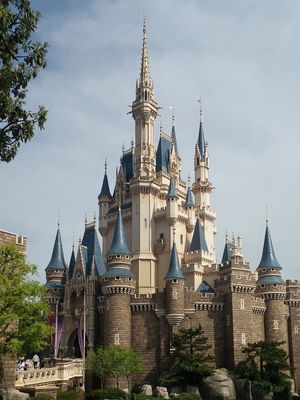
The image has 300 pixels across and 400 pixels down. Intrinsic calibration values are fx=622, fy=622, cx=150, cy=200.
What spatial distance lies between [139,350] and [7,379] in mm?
24894

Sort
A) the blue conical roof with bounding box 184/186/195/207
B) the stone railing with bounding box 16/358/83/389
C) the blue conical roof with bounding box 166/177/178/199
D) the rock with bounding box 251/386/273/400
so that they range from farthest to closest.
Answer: the blue conical roof with bounding box 184/186/195/207, the blue conical roof with bounding box 166/177/178/199, the rock with bounding box 251/386/273/400, the stone railing with bounding box 16/358/83/389

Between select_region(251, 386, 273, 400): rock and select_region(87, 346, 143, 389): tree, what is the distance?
866cm

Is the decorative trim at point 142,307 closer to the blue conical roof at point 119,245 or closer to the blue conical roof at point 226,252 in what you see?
the blue conical roof at point 119,245

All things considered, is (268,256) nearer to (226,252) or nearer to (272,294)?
(272,294)

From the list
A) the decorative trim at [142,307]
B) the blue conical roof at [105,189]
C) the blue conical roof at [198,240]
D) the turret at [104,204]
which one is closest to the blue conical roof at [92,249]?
the turret at [104,204]

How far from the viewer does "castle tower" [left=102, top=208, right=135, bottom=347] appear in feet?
167

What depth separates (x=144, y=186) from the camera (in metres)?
61.0

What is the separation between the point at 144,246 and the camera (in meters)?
59.9

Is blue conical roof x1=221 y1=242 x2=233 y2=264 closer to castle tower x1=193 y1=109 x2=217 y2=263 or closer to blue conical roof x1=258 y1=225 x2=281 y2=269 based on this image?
castle tower x1=193 y1=109 x2=217 y2=263

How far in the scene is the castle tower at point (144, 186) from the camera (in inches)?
2322

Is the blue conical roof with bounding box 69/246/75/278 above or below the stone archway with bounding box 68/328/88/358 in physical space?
above

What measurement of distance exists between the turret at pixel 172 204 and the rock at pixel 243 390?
689 inches

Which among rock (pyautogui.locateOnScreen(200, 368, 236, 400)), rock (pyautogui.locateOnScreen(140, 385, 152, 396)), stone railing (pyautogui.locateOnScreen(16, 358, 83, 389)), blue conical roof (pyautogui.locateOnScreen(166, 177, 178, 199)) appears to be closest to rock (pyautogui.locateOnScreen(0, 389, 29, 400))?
stone railing (pyautogui.locateOnScreen(16, 358, 83, 389))

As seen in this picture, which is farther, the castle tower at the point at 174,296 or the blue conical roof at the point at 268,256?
the blue conical roof at the point at 268,256
